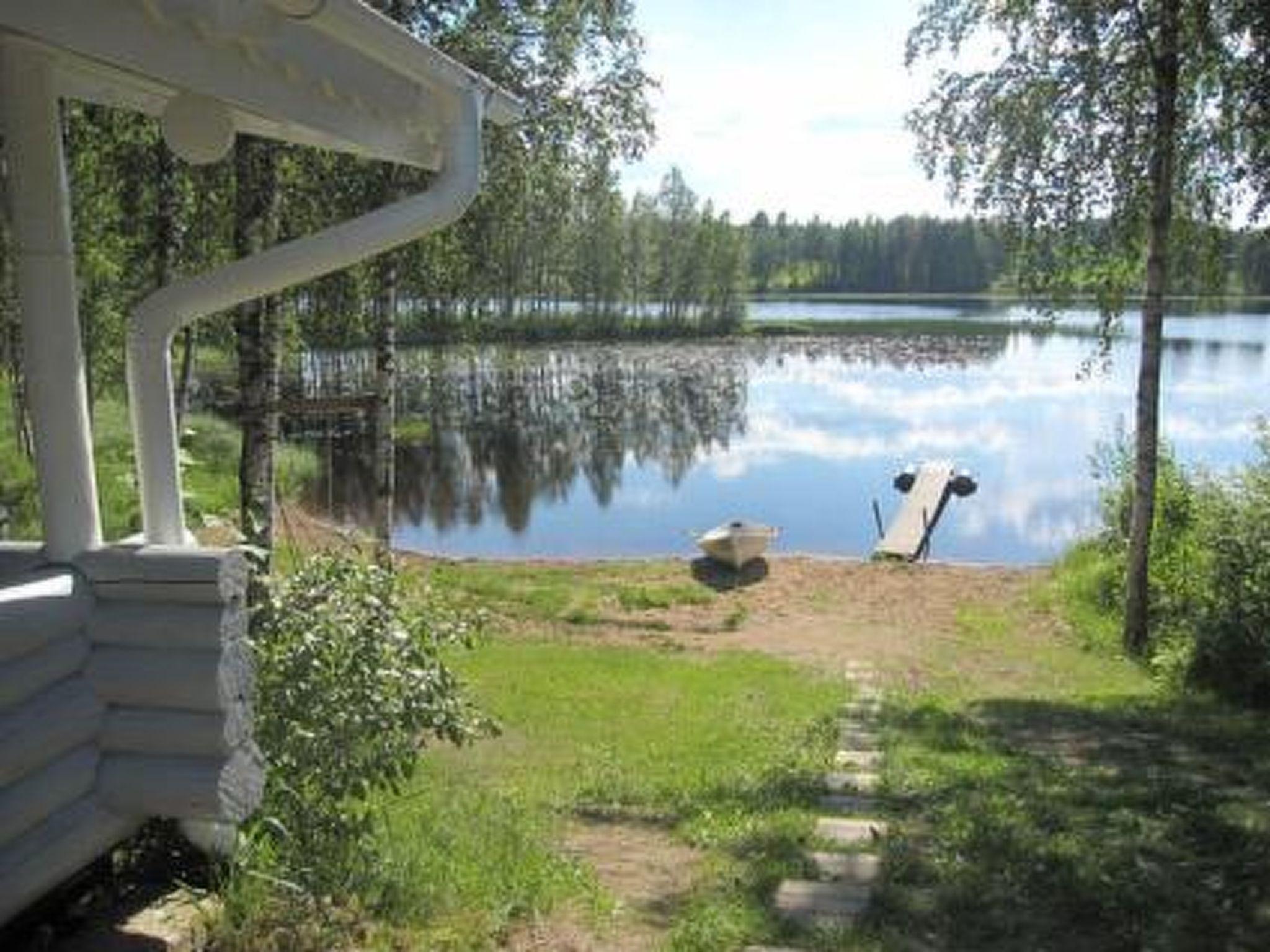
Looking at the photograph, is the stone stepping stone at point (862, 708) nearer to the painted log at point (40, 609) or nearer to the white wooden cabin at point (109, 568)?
the white wooden cabin at point (109, 568)

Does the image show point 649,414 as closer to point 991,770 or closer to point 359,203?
point 359,203

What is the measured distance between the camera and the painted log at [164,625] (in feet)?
12.2

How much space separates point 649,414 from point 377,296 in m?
28.6

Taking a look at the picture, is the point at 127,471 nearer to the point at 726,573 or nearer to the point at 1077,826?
the point at 1077,826

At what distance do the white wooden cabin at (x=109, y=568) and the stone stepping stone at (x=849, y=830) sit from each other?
9.35 ft

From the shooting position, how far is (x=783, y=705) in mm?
10031

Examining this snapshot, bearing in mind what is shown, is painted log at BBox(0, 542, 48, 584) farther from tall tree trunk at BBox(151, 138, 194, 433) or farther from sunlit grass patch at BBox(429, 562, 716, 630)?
sunlit grass patch at BBox(429, 562, 716, 630)

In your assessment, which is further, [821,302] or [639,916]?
[821,302]

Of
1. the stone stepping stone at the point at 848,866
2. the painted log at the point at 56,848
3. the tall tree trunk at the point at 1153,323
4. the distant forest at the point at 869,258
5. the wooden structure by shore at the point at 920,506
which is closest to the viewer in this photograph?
the painted log at the point at 56,848

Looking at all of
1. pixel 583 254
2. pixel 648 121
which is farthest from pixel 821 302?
pixel 648 121

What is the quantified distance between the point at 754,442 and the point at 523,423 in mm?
7362

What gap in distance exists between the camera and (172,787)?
146 inches

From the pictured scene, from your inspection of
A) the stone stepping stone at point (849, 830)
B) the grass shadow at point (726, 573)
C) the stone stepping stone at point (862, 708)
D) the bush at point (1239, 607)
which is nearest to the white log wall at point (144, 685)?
the stone stepping stone at point (849, 830)

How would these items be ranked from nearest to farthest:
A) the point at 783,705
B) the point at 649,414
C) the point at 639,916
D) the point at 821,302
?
the point at 639,916 → the point at 783,705 → the point at 649,414 → the point at 821,302
